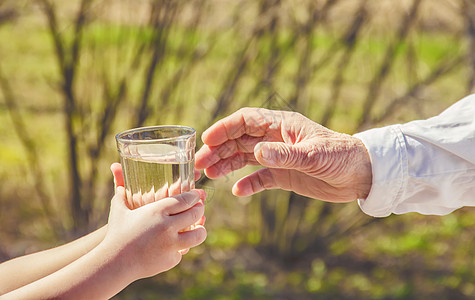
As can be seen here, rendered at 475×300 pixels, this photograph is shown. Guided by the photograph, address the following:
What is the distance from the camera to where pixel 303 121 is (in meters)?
1.85

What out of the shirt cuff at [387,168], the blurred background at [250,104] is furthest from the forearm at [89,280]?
the blurred background at [250,104]

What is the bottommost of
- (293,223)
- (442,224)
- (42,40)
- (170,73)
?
(442,224)

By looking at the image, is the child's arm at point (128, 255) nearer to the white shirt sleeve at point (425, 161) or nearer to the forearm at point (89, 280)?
the forearm at point (89, 280)

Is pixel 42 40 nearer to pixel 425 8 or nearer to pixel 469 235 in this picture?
pixel 425 8

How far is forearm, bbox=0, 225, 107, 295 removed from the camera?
5.59ft

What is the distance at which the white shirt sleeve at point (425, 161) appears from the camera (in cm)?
181

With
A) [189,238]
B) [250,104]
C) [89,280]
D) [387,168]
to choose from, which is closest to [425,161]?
[387,168]

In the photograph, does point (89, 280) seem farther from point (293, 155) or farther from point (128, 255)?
point (293, 155)

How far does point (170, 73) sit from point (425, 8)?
5.57 ft

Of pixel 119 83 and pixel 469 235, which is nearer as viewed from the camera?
pixel 119 83

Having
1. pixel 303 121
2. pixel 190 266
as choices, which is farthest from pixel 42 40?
pixel 303 121

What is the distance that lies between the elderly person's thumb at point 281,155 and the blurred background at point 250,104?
1086mm

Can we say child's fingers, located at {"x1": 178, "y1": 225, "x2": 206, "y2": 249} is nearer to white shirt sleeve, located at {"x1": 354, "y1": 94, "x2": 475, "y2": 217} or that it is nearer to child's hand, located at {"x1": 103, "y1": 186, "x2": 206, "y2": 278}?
child's hand, located at {"x1": 103, "y1": 186, "x2": 206, "y2": 278}

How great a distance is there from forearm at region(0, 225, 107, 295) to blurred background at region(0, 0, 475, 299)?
1037 mm
